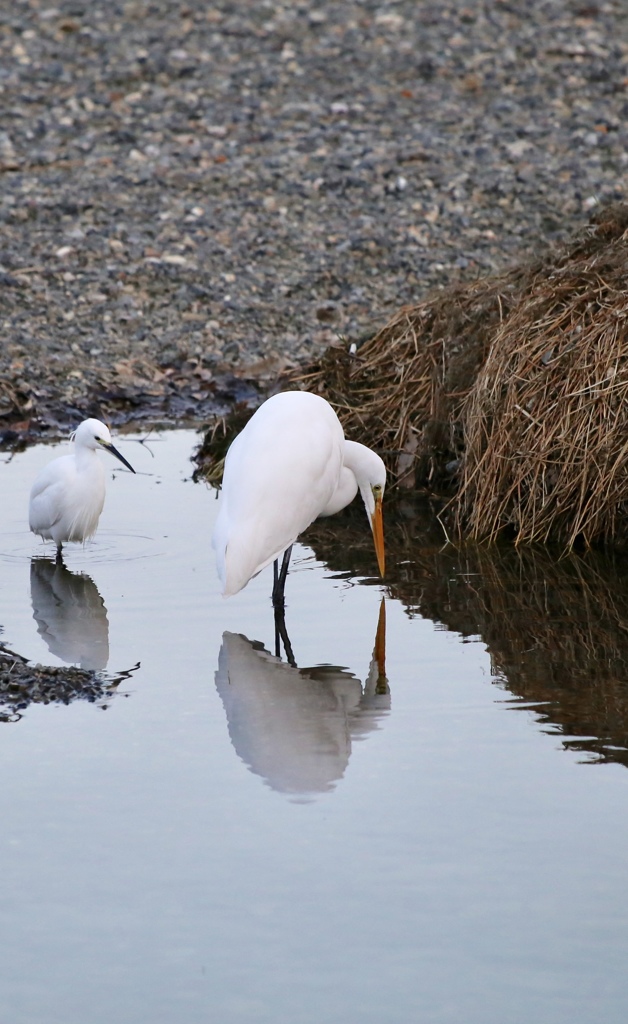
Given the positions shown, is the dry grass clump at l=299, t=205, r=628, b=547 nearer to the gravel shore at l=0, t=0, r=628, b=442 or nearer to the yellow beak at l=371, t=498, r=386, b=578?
the yellow beak at l=371, t=498, r=386, b=578

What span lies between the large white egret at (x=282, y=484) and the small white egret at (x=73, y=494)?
37.3 inches

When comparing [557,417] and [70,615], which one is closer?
[70,615]

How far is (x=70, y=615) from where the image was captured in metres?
6.42

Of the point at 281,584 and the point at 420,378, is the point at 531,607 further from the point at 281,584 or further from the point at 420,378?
the point at 420,378

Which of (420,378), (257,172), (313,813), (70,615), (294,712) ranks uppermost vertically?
(313,813)

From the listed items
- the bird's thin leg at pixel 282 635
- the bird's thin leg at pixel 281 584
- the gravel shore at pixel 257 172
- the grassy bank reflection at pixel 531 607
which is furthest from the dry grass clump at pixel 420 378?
the bird's thin leg at pixel 282 635

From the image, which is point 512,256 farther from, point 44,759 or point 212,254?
point 44,759

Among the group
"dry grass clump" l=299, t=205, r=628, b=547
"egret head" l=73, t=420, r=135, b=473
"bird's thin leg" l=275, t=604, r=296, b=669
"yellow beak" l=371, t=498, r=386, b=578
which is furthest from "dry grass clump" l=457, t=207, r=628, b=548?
"egret head" l=73, t=420, r=135, b=473

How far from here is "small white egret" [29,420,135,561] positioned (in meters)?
7.20

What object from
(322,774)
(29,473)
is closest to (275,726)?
(322,774)

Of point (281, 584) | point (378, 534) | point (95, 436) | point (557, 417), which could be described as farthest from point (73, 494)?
point (557, 417)

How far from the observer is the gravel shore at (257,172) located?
38.9 ft

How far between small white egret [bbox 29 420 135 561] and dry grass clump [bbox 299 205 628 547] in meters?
1.94

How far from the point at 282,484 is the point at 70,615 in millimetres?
1118
